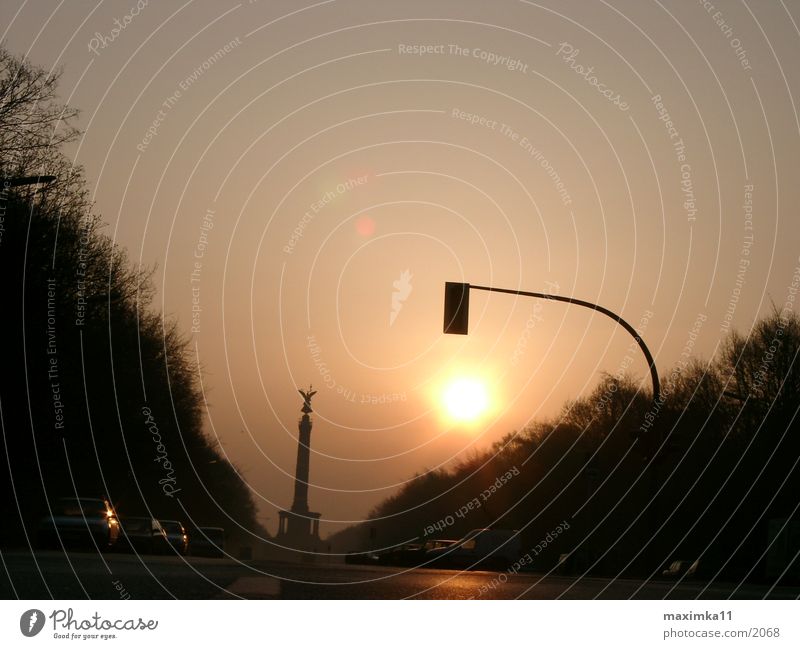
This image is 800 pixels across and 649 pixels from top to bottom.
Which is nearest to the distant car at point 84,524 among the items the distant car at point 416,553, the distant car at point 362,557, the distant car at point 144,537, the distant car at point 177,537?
the distant car at point 144,537

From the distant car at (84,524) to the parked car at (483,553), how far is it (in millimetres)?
13882

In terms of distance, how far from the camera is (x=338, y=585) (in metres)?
15.3

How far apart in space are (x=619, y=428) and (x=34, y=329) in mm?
34811

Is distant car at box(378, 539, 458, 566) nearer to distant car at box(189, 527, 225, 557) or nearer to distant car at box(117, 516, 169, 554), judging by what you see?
distant car at box(189, 527, 225, 557)

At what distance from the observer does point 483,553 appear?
4066 cm

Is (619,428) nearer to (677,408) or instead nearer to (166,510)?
(677,408)

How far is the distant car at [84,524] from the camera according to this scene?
28.7 m

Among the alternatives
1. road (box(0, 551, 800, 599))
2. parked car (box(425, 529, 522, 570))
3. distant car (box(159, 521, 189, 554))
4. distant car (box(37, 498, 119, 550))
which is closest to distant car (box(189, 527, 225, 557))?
distant car (box(159, 521, 189, 554))

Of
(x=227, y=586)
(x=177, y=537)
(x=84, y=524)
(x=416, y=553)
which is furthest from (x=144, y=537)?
(x=227, y=586)

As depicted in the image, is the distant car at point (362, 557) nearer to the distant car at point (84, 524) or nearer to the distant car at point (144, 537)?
the distant car at point (144, 537)

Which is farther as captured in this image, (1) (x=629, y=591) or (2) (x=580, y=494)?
(2) (x=580, y=494)

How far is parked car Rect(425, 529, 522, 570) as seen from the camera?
4050 cm

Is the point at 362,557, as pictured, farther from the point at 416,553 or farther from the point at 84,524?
the point at 84,524
